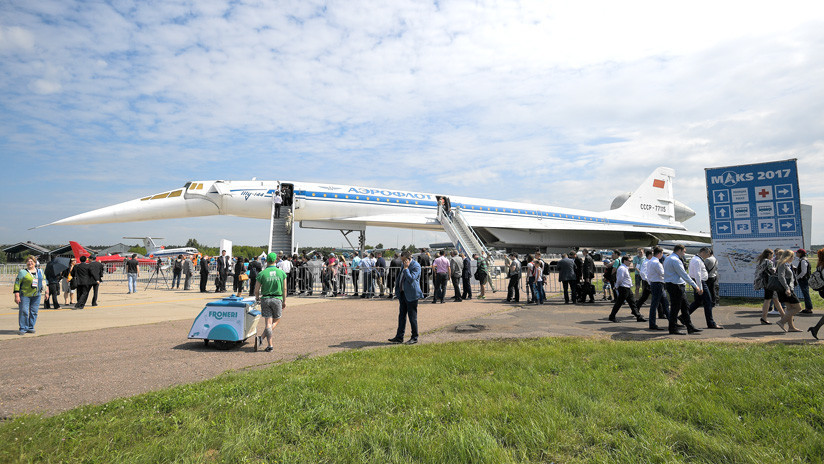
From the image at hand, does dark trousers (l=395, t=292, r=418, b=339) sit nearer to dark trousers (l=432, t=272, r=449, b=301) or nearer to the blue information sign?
dark trousers (l=432, t=272, r=449, b=301)

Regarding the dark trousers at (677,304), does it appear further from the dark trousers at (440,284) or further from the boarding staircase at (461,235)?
the boarding staircase at (461,235)

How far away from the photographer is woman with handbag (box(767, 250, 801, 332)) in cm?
692

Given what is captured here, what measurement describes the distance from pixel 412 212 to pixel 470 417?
20.2 m

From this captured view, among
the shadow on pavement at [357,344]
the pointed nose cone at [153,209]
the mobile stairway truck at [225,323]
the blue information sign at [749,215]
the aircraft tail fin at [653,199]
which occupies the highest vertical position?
the aircraft tail fin at [653,199]

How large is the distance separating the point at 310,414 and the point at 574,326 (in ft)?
20.9

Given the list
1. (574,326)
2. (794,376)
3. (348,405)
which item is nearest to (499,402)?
(348,405)

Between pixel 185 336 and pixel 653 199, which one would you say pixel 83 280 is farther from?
pixel 653 199

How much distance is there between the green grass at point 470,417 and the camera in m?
3.08

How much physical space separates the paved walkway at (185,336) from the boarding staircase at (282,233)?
729 centimetres

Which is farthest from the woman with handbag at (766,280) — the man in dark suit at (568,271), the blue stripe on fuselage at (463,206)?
the blue stripe on fuselage at (463,206)

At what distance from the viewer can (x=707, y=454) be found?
9.78 feet

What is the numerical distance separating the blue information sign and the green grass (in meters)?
7.84

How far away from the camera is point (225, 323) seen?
687 cm

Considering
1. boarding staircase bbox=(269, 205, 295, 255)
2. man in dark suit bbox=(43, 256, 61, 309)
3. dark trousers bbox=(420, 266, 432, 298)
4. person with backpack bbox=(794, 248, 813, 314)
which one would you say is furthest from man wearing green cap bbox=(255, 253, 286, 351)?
boarding staircase bbox=(269, 205, 295, 255)
